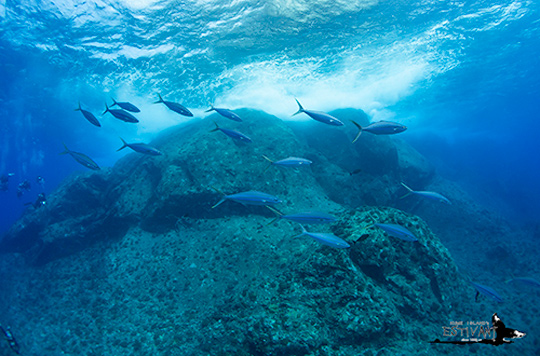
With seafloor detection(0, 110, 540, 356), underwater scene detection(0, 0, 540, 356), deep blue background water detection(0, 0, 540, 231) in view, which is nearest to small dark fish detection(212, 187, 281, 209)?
underwater scene detection(0, 0, 540, 356)

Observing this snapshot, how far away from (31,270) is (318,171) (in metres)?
13.8

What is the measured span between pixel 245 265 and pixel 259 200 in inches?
120

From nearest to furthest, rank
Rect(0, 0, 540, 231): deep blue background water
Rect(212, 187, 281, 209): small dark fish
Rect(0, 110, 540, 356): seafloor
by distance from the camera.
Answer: Rect(212, 187, 281, 209): small dark fish → Rect(0, 110, 540, 356): seafloor → Rect(0, 0, 540, 231): deep blue background water

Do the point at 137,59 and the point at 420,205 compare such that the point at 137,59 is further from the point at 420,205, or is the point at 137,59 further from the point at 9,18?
the point at 420,205

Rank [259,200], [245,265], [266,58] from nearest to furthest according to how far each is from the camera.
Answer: [259,200], [245,265], [266,58]

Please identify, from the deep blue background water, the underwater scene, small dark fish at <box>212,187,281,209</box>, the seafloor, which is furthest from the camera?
the deep blue background water

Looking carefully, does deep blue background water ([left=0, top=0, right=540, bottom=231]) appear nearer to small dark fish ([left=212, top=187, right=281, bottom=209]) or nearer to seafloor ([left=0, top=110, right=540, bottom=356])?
seafloor ([left=0, top=110, right=540, bottom=356])

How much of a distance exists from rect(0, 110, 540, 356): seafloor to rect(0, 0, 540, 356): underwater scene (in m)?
0.06

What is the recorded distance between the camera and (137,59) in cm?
1548

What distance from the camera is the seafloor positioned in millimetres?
4857

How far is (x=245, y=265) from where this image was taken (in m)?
6.75

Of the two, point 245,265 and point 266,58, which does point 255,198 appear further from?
point 266,58

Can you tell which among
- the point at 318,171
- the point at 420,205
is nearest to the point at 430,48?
the point at 420,205

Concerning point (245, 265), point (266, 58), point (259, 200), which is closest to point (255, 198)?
point (259, 200)
